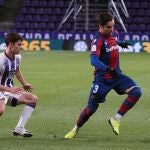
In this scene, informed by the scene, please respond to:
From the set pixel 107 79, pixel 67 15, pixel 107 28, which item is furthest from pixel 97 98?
pixel 67 15

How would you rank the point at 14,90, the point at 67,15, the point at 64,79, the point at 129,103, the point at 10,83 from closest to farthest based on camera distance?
1. the point at 14,90
2. the point at 10,83
3. the point at 129,103
4. the point at 64,79
5. the point at 67,15

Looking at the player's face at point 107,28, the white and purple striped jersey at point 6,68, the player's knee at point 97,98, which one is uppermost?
the player's face at point 107,28

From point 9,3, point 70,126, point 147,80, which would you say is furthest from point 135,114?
point 9,3

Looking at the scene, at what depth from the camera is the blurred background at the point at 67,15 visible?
39.8 m

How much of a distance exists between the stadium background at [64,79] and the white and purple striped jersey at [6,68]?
2.75ft

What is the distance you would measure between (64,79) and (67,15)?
21.2 m

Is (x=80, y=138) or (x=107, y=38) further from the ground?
(x=107, y=38)

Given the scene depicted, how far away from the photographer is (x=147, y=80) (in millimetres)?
19469

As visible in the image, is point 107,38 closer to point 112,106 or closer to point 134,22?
point 112,106

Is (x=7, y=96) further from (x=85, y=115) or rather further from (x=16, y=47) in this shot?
(x=85, y=115)

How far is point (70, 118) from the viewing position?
38.2 ft

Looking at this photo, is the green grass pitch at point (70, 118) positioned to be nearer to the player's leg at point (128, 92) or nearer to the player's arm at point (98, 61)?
the player's leg at point (128, 92)

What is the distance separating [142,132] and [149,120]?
140 cm

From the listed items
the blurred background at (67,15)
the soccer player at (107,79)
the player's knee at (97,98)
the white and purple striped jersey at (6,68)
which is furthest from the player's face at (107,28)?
Answer: the blurred background at (67,15)
